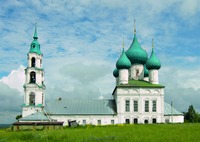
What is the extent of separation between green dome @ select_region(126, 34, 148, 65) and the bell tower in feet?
47.0

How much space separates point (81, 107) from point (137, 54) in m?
12.4

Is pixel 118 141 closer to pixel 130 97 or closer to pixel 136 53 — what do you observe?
pixel 130 97

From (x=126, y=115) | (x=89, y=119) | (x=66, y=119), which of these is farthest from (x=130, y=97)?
(x=66, y=119)

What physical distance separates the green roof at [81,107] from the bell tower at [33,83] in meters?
2.18

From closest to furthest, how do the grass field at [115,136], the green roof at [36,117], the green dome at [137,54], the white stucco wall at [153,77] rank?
the grass field at [115,136] < the green roof at [36,117] < the white stucco wall at [153,77] < the green dome at [137,54]

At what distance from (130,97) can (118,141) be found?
2977 centimetres

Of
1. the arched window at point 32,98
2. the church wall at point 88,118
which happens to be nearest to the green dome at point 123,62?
the church wall at point 88,118

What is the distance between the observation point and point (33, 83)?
4362 cm

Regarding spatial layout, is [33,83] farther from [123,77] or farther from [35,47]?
[123,77]

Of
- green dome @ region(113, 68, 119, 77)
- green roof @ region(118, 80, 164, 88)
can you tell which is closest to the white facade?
green roof @ region(118, 80, 164, 88)

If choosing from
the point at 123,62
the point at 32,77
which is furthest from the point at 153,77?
the point at 32,77

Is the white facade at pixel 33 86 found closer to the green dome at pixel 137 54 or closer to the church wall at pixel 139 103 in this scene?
the church wall at pixel 139 103

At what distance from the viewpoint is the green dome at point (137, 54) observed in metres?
47.4

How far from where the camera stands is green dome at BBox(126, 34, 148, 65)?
156 feet
